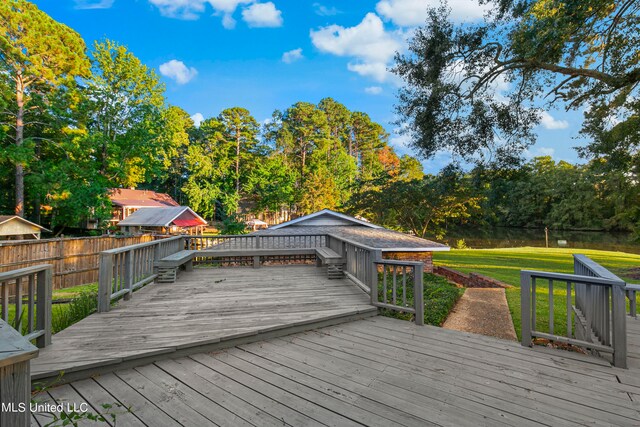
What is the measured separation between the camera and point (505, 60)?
8.34 meters

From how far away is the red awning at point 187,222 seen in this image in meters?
25.9

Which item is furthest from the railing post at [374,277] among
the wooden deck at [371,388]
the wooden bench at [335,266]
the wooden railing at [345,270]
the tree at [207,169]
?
the tree at [207,169]

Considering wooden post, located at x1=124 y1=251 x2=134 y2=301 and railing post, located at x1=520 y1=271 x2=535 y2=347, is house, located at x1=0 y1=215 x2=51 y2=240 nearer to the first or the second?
wooden post, located at x1=124 y1=251 x2=134 y2=301

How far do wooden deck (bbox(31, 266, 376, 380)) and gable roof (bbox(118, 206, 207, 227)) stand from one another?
69.9 feet

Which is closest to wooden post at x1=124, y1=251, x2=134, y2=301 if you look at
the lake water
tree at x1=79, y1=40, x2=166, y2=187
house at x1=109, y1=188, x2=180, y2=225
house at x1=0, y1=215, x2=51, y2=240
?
house at x1=0, y1=215, x2=51, y2=240

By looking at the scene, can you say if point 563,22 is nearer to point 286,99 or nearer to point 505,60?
point 505,60

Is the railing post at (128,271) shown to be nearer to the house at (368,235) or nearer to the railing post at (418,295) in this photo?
the railing post at (418,295)

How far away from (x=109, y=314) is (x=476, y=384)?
14.0 ft

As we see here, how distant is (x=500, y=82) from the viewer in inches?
354

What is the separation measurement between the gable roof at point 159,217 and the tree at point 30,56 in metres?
7.64

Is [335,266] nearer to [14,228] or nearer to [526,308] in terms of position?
[526,308]

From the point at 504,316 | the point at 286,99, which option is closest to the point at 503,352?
the point at 504,316

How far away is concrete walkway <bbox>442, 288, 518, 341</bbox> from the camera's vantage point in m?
5.17

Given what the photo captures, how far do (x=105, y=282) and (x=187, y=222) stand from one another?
24.4 m
